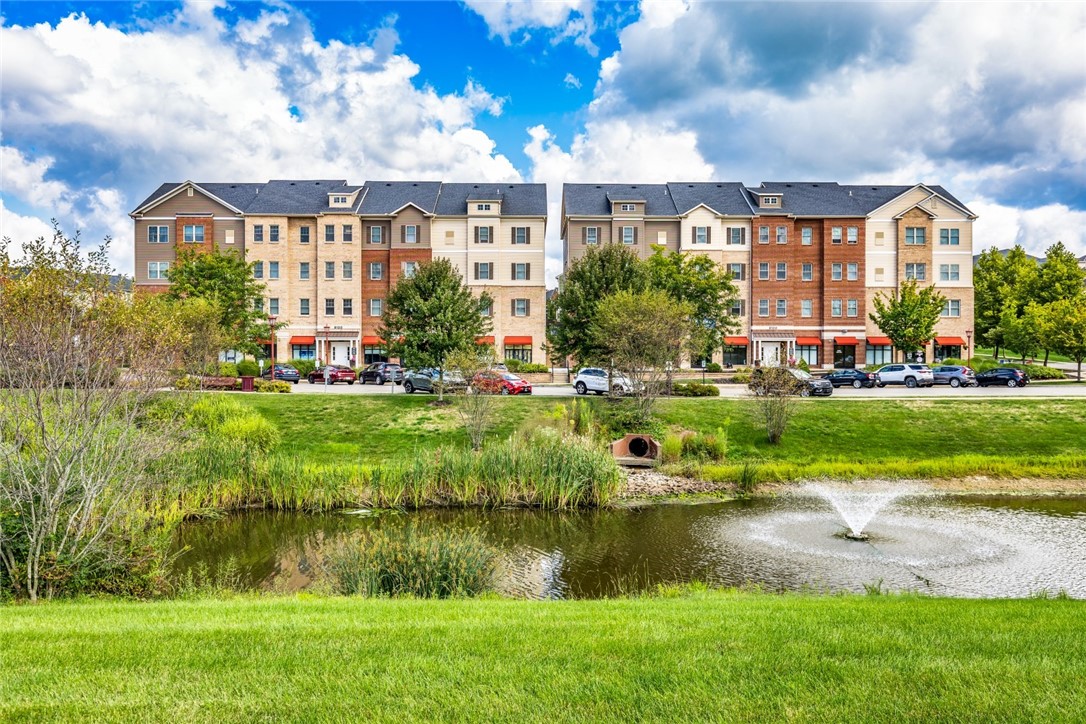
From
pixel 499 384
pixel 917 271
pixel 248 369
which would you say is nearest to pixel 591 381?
pixel 499 384

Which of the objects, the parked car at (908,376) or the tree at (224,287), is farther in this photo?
the parked car at (908,376)

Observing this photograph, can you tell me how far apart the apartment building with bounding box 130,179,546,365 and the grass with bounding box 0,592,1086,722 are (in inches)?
1990

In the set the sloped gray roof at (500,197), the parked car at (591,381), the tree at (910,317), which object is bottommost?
the parked car at (591,381)

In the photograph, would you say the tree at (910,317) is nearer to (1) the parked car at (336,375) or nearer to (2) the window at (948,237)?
(2) the window at (948,237)

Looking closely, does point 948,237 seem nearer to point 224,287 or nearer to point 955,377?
point 955,377

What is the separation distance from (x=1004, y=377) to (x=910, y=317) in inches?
441

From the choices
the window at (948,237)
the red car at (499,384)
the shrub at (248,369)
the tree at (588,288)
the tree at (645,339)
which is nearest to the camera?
the tree at (645,339)

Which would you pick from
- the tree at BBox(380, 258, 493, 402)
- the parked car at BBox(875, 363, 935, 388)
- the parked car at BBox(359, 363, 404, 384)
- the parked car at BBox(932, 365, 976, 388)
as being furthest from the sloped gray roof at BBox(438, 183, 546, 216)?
the parked car at BBox(932, 365, 976, 388)

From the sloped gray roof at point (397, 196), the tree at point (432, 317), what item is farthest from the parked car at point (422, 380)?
the sloped gray roof at point (397, 196)

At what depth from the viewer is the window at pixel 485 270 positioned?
57375 millimetres

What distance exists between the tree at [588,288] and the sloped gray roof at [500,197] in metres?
23.9

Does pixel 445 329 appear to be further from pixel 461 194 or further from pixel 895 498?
pixel 461 194

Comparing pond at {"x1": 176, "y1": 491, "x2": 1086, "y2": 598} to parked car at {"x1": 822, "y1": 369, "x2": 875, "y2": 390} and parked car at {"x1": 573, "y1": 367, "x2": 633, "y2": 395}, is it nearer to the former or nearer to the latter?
parked car at {"x1": 573, "y1": 367, "x2": 633, "y2": 395}

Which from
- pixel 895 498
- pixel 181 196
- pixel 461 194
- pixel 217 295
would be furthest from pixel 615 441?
pixel 181 196
